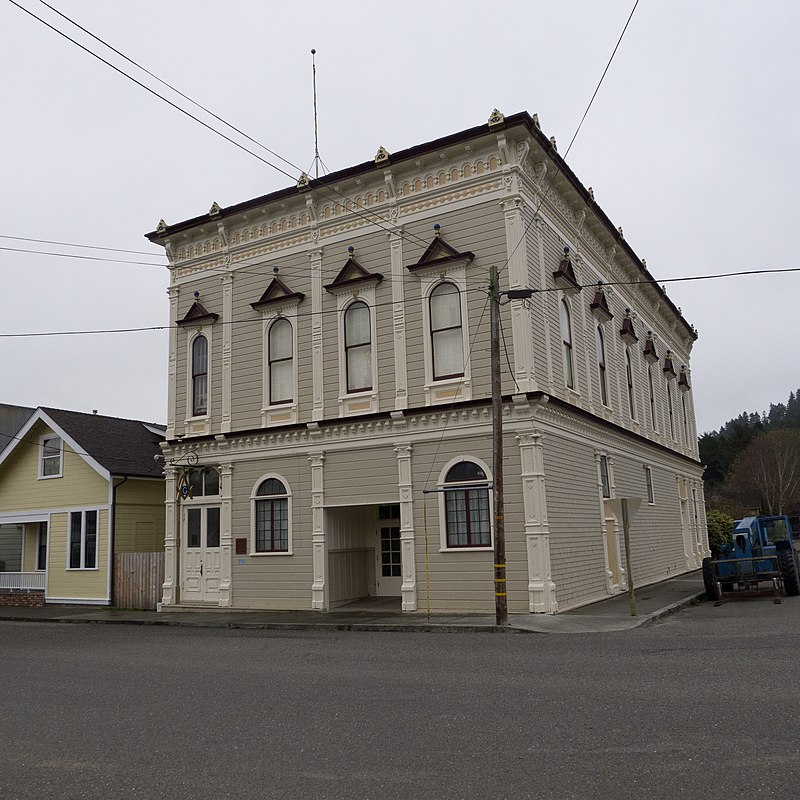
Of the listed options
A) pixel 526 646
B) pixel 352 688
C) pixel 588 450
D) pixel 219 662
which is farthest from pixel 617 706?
pixel 588 450

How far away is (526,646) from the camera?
43.2ft

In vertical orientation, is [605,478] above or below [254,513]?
above

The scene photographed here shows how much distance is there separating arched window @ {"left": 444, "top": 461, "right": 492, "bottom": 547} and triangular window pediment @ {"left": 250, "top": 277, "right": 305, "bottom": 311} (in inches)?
250

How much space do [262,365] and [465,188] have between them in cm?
706

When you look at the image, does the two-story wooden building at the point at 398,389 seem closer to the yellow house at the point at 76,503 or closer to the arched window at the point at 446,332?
the arched window at the point at 446,332

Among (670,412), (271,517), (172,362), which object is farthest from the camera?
(670,412)

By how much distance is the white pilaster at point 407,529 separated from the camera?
18734 millimetres

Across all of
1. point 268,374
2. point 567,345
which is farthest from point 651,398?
point 268,374

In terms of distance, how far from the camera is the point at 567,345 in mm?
21203

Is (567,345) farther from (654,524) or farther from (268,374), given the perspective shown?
(654,524)

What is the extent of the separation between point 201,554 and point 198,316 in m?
6.55

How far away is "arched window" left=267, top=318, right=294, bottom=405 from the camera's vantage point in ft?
71.2

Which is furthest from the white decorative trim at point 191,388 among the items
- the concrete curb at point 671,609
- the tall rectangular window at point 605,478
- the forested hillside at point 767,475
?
the forested hillside at point 767,475

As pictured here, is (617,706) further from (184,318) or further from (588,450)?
(184,318)
